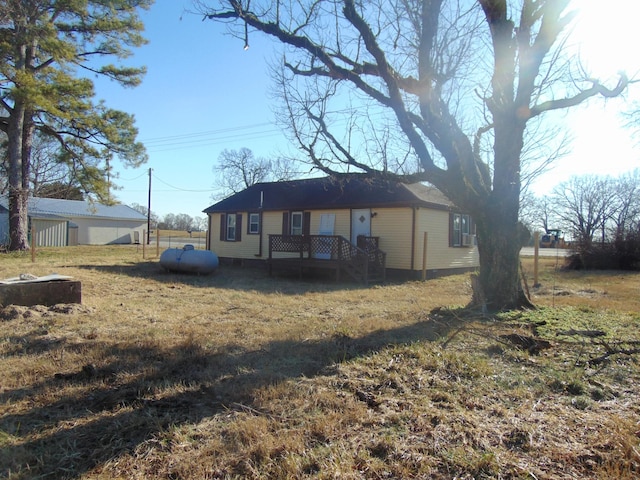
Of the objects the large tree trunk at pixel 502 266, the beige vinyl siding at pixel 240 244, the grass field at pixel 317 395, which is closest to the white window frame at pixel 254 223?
the beige vinyl siding at pixel 240 244

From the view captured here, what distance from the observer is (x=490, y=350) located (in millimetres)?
5070

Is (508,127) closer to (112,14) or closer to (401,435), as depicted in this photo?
(401,435)

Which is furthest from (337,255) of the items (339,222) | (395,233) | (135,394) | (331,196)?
(135,394)

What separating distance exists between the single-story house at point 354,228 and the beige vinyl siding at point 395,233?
35mm

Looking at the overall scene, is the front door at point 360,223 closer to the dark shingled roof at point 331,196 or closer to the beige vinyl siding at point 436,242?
the dark shingled roof at point 331,196

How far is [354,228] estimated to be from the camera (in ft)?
53.3

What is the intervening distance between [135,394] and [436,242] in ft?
44.6

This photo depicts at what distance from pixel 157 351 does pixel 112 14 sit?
20.1 m

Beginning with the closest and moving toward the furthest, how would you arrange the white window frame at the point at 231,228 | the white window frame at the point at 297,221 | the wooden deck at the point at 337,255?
the wooden deck at the point at 337,255
the white window frame at the point at 297,221
the white window frame at the point at 231,228

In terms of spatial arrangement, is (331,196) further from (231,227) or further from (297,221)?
(231,227)

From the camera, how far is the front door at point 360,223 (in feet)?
52.0

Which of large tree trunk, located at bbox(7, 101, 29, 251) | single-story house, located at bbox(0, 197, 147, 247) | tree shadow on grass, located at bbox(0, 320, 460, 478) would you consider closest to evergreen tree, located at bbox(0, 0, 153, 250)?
large tree trunk, located at bbox(7, 101, 29, 251)

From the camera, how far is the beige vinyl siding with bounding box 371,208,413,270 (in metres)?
14.9

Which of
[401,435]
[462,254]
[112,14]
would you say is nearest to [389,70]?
[401,435]
